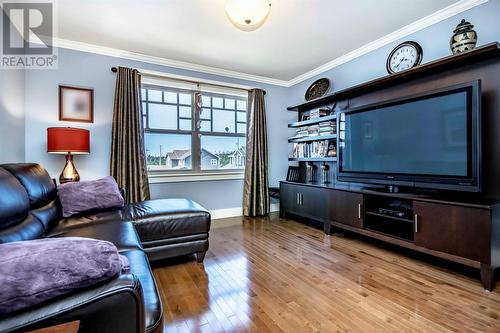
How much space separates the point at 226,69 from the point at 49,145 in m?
2.52

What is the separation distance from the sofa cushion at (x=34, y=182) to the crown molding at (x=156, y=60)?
1836mm

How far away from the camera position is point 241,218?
3.95 m

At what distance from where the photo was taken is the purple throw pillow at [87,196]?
6.89 ft

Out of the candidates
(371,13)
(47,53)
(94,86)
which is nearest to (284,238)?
(371,13)

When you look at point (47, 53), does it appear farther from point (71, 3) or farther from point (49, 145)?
point (49, 145)

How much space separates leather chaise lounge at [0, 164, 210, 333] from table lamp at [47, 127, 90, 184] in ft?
2.24

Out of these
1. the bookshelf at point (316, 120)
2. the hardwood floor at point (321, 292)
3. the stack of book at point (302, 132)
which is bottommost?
the hardwood floor at point (321, 292)

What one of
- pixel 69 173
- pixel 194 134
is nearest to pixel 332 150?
pixel 194 134

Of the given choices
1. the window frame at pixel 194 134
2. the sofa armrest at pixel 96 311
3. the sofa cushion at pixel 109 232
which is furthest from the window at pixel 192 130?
the sofa armrest at pixel 96 311

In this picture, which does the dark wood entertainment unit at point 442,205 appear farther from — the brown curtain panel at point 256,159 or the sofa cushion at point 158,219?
the sofa cushion at point 158,219

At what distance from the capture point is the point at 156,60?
349cm

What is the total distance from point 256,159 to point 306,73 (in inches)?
64.0

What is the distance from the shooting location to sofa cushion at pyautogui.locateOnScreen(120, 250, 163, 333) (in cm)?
79

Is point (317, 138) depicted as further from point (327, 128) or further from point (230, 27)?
point (230, 27)
